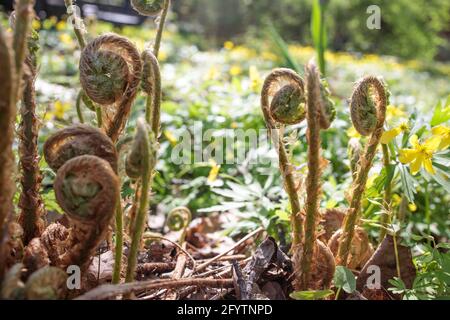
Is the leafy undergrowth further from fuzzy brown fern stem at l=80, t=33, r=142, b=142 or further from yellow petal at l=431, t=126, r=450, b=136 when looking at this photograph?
fuzzy brown fern stem at l=80, t=33, r=142, b=142

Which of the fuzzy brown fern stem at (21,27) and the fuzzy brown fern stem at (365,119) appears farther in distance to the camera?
the fuzzy brown fern stem at (365,119)

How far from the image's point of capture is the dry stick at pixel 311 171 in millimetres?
1092

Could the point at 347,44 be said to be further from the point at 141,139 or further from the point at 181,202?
the point at 141,139

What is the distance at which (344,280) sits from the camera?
4.09 ft

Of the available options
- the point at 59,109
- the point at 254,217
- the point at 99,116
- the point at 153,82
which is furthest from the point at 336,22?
the point at 153,82

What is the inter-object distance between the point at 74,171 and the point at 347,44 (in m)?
20.0

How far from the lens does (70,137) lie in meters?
1.14

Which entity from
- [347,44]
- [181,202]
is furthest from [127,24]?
[181,202]

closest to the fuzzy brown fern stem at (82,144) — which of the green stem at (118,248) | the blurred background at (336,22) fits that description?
the green stem at (118,248)

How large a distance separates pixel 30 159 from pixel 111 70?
29 centimetres

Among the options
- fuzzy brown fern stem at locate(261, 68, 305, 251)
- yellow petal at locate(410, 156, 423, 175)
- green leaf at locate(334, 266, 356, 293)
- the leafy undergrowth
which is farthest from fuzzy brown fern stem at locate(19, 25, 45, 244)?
yellow petal at locate(410, 156, 423, 175)

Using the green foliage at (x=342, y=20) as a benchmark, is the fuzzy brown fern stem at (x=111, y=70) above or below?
below

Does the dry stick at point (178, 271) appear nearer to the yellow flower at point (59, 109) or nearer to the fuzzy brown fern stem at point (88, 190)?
the fuzzy brown fern stem at point (88, 190)

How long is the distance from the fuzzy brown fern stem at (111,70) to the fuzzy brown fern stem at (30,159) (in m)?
0.14
